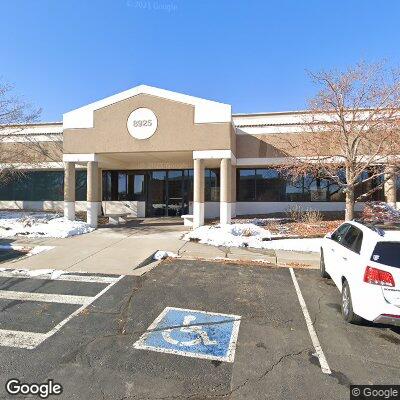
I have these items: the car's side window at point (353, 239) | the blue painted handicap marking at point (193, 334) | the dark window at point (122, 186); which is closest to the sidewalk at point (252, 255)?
the car's side window at point (353, 239)

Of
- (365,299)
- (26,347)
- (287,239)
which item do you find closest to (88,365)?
(26,347)

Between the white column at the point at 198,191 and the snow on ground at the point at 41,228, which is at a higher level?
the white column at the point at 198,191

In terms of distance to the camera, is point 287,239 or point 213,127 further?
point 213,127

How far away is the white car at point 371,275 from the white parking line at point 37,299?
182 inches

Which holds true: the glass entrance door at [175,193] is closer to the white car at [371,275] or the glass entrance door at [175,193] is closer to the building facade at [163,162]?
the building facade at [163,162]

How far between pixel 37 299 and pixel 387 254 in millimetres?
6224

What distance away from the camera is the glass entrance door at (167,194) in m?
20.4

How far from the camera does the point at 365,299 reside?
4.62 metres

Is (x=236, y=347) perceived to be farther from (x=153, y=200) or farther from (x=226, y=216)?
(x=153, y=200)

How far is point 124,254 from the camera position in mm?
9773

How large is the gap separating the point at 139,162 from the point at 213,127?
7.14 metres

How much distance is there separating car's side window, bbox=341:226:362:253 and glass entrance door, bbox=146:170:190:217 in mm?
14542

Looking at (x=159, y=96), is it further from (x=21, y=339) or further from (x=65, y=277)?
(x=21, y=339)

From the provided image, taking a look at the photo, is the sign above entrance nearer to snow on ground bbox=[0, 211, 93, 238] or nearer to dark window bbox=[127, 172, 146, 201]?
snow on ground bbox=[0, 211, 93, 238]
